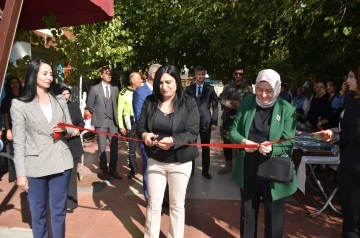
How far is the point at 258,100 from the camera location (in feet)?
10.2

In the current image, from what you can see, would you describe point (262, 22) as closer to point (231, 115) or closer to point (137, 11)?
point (231, 115)

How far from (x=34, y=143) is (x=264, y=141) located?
1943 millimetres

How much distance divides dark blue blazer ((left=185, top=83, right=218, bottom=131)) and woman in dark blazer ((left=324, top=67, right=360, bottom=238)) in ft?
10.5

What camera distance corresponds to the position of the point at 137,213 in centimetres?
475

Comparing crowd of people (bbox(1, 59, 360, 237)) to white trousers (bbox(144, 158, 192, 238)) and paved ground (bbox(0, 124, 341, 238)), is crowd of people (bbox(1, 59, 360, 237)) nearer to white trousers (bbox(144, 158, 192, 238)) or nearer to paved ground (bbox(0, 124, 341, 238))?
white trousers (bbox(144, 158, 192, 238))

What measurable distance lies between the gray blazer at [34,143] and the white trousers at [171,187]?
82 cm

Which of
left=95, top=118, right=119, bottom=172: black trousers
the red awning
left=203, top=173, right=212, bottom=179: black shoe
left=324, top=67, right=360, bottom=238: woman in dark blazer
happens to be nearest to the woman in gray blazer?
the red awning

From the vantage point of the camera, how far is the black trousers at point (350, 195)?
2.98 metres

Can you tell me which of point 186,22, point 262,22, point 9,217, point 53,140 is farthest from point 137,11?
point 53,140

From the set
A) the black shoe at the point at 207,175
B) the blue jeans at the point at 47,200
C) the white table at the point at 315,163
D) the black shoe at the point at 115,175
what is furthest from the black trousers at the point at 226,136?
the blue jeans at the point at 47,200

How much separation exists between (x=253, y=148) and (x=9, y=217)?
335 cm

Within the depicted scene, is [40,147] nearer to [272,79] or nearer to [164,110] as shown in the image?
[164,110]

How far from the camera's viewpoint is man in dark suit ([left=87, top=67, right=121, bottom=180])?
20.3ft

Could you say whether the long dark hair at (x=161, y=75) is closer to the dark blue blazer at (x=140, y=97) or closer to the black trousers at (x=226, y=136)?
the dark blue blazer at (x=140, y=97)
